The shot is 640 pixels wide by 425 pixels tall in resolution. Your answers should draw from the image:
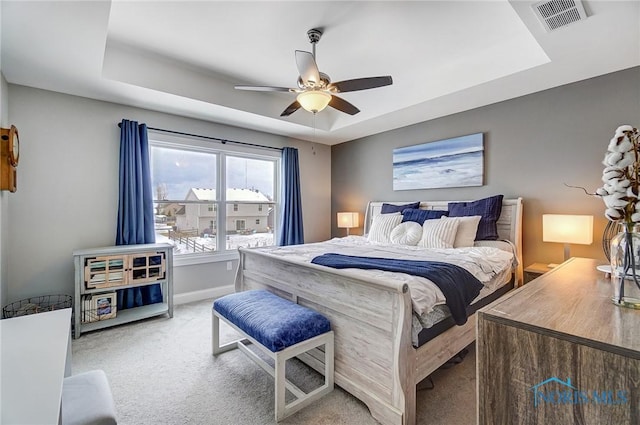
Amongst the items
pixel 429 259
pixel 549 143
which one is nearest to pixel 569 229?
pixel 549 143

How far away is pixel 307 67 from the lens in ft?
7.18

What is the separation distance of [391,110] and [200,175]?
2763 mm

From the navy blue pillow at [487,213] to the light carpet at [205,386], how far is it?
49.1 inches

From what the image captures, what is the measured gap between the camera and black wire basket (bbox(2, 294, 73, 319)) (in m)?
2.65

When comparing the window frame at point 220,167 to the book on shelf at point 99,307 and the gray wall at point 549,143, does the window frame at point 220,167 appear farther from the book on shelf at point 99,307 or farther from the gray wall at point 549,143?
the gray wall at point 549,143

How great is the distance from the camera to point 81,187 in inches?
125

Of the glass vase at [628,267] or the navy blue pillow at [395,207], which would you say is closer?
the glass vase at [628,267]

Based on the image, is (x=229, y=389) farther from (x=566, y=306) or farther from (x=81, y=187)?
(x=81, y=187)

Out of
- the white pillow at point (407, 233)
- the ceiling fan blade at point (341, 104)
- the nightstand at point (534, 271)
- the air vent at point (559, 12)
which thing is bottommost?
the nightstand at point (534, 271)

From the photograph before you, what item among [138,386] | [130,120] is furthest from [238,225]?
[138,386]

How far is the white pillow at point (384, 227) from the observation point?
369 cm

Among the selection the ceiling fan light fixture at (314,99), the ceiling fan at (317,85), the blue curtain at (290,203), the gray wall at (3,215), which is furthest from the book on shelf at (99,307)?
the ceiling fan light fixture at (314,99)

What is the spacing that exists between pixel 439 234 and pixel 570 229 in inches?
43.5

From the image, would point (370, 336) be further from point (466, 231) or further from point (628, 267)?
point (466, 231)
